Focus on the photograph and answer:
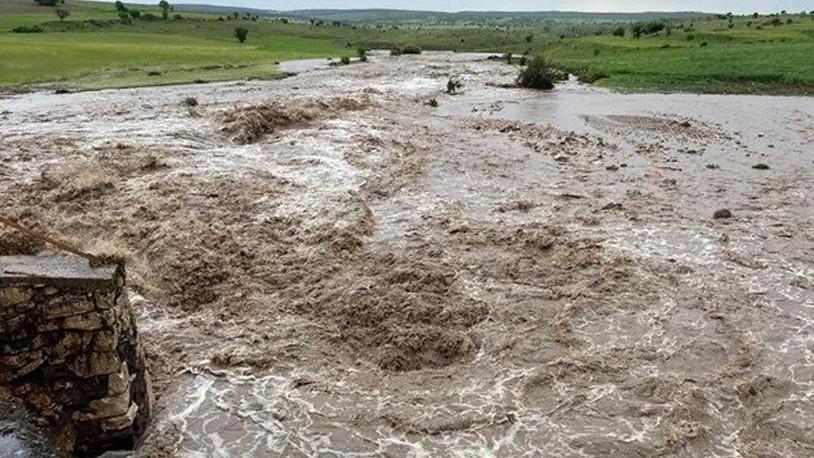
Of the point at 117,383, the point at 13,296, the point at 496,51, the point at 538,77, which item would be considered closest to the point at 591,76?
the point at 538,77

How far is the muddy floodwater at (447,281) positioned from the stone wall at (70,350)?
2.78ft

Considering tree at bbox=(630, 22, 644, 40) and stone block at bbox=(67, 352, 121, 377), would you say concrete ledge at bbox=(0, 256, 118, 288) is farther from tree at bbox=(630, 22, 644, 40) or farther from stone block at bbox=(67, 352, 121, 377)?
tree at bbox=(630, 22, 644, 40)

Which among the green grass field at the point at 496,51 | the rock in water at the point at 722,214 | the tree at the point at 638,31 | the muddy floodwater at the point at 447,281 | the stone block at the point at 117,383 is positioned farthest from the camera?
the tree at the point at 638,31

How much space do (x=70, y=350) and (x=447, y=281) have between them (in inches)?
274

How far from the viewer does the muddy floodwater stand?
922 cm

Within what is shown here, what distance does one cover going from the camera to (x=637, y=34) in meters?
78.1

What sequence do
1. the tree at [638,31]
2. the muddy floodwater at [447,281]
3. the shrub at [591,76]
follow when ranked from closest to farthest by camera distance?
the muddy floodwater at [447,281] → the shrub at [591,76] → the tree at [638,31]

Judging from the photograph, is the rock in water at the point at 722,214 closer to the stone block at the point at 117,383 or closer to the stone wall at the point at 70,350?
the stone wall at the point at 70,350

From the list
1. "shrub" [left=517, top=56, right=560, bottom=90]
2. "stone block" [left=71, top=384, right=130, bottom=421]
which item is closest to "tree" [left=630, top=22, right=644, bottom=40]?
"shrub" [left=517, top=56, right=560, bottom=90]

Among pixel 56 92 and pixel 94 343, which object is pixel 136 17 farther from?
pixel 94 343

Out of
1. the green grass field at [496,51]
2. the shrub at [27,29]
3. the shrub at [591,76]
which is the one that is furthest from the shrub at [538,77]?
the shrub at [27,29]

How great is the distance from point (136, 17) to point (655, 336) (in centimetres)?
11046

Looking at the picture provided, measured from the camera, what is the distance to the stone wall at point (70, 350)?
7910mm

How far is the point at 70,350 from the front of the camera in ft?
26.6
